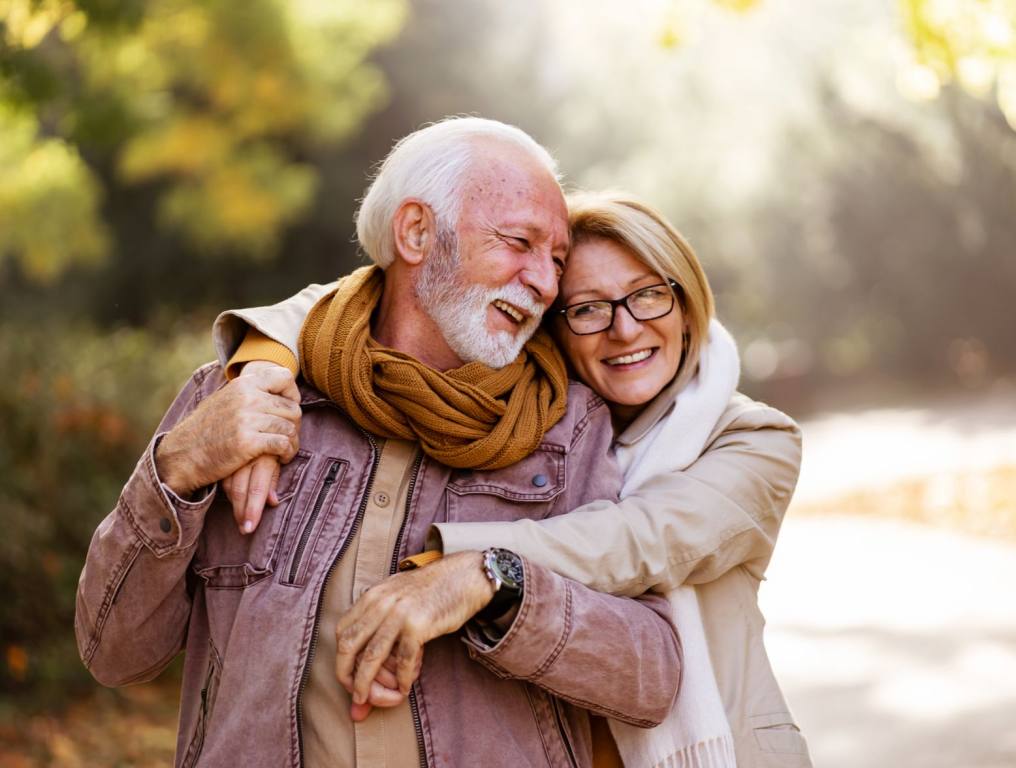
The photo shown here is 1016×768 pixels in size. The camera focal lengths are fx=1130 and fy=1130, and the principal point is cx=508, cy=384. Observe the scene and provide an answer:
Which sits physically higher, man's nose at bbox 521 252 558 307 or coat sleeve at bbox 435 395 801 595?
man's nose at bbox 521 252 558 307

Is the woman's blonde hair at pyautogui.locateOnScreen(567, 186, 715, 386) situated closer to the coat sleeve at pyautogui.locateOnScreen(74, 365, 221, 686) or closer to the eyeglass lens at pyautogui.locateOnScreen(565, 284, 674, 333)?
the eyeglass lens at pyautogui.locateOnScreen(565, 284, 674, 333)

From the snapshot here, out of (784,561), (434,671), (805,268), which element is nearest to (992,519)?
(784,561)

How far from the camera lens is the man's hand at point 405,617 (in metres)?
2.11

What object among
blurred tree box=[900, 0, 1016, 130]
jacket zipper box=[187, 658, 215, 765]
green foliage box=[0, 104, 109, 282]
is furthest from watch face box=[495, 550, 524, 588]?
green foliage box=[0, 104, 109, 282]

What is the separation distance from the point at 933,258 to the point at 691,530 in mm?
15865

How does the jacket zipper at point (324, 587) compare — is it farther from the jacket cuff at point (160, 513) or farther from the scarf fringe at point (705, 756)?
the scarf fringe at point (705, 756)

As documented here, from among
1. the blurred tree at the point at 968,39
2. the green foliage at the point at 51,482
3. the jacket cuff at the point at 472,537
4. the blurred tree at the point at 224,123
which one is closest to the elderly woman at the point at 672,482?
the jacket cuff at the point at 472,537

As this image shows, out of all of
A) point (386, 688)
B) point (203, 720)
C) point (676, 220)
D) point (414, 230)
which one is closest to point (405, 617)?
point (386, 688)

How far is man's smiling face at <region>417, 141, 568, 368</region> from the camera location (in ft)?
8.48

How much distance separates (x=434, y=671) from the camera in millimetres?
2287

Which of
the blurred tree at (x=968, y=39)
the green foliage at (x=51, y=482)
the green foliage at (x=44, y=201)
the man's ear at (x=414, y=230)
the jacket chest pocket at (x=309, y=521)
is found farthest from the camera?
the green foliage at (x=44, y=201)

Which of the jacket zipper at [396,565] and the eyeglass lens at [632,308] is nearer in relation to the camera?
the jacket zipper at [396,565]

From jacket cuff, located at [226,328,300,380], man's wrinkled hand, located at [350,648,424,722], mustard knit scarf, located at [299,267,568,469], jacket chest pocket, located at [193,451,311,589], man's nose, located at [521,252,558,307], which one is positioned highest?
man's nose, located at [521,252,558,307]

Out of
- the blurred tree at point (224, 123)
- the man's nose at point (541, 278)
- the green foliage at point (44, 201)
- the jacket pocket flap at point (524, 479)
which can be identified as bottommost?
the jacket pocket flap at point (524, 479)
